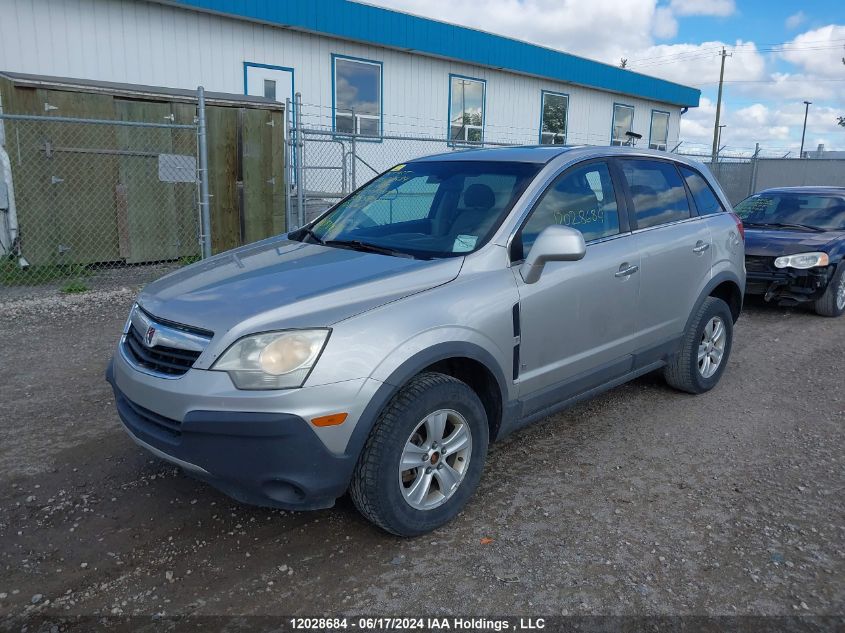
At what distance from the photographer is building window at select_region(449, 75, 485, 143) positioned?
14797mm

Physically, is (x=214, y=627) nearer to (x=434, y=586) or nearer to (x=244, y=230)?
(x=434, y=586)

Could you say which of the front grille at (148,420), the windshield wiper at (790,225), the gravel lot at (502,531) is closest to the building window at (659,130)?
the windshield wiper at (790,225)

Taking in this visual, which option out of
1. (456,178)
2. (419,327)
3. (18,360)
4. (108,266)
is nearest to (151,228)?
(108,266)

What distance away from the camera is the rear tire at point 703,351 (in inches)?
192

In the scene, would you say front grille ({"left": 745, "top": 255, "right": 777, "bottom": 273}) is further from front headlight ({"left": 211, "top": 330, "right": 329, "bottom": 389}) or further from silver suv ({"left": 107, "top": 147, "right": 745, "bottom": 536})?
front headlight ({"left": 211, "top": 330, "right": 329, "bottom": 389})

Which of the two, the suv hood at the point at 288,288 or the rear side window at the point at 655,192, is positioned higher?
the rear side window at the point at 655,192

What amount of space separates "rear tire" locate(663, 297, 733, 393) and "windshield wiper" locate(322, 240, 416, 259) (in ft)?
7.97

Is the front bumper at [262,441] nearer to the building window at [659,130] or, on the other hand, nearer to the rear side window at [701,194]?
the rear side window at [701,194]

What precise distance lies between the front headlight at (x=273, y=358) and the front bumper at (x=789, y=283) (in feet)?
21.1

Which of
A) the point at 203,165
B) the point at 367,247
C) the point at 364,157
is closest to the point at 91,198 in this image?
the point at 203,165

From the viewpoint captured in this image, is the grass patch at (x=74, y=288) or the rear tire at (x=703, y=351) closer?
the rear tire at (x=703, y=351)

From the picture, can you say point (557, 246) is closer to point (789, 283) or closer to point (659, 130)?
point (789, 283)

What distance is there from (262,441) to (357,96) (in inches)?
454

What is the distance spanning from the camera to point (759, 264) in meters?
7.77
